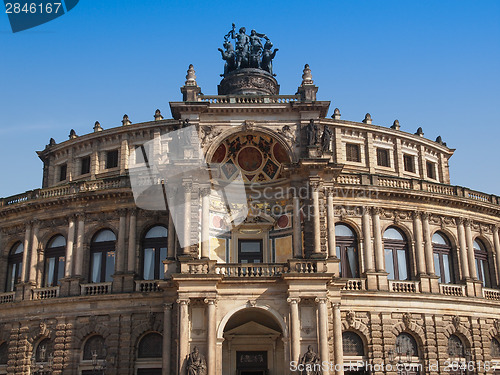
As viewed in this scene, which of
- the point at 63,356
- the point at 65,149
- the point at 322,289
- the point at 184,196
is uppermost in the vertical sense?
the point at 65,149

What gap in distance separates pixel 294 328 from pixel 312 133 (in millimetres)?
11359

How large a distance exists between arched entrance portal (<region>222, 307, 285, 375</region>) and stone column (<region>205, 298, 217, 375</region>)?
365 centimetres

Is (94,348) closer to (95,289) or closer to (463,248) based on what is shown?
(95,289)

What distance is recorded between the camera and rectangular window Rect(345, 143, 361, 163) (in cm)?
4525

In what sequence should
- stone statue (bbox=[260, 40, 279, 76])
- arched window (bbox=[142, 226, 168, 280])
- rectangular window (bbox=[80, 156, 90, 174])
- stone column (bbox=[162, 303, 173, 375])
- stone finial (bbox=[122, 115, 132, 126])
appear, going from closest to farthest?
stone column (bbox=[162, 303, 173, 375]), arched window (bbox=[142, 226, 168, 280]), stone statue (bbox=[260, 40, 279, 76]), rectangular window (bbox=[80, 156, 90, 174]), stone finial (bbox=[122, 115, 132, 126])

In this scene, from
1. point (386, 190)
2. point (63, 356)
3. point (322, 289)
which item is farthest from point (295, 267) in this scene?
point (63, 356)

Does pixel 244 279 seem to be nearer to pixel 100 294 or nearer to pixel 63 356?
pixel 100 294

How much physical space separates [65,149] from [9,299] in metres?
12.3

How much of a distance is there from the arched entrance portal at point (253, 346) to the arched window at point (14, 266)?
16477 millimetres

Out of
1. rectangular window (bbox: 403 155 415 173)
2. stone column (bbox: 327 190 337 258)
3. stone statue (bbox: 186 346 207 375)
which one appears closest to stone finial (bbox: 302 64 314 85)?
stone column (bbox: 327 190 337 258)

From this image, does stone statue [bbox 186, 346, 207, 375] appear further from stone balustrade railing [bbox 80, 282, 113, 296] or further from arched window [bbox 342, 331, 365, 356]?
arched window [bbox 342, 331, 365, 356]

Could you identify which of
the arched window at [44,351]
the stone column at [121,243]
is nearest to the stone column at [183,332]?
the stone column at [121,243]

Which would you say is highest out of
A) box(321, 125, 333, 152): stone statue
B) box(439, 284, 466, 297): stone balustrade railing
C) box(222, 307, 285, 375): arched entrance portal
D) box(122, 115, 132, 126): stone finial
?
box(122, 115, 132, 126): stone finial

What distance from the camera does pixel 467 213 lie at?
4294 cm
